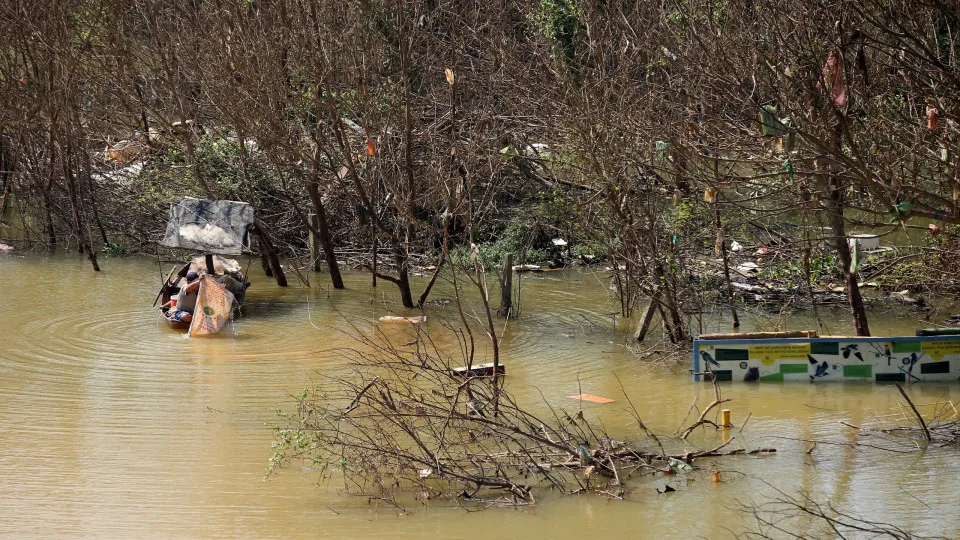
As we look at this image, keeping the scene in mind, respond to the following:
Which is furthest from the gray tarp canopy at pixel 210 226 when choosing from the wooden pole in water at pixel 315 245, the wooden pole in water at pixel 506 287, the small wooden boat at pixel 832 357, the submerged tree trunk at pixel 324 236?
the small wooden boat at pixel 832 357

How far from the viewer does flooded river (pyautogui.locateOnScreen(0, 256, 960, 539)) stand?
6.88 m

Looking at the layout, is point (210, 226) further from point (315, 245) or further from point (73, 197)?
point (73, 197)

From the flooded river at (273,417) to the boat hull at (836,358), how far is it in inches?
6.6

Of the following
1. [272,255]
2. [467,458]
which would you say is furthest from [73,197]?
[467,458]

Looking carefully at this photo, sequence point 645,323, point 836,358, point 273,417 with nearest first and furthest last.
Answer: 1. point 273,417
2. point 836,358
3. point 645,323

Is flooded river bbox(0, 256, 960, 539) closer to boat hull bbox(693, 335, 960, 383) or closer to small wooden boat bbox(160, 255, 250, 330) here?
boat hull bbox(693, 335, 960, 383)

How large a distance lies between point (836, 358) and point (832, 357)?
36 mm

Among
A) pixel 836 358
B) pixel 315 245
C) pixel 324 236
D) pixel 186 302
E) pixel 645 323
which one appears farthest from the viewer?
pixel 315 245

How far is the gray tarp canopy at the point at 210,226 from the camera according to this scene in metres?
13.3

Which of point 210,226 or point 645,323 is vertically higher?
point 210,226

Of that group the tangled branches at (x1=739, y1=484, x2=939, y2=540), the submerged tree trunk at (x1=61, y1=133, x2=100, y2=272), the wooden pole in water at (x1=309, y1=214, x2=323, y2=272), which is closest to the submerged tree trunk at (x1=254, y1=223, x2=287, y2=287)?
the wooden pole in water at (x1=309, y1=214, x2=323, y2=272)

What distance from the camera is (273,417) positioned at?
30.4 feet

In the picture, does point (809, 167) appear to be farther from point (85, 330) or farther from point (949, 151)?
point (85, 330)

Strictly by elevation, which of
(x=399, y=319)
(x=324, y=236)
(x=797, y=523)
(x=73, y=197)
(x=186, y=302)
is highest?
(x=73, y=197)
